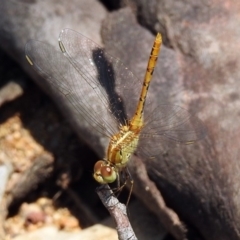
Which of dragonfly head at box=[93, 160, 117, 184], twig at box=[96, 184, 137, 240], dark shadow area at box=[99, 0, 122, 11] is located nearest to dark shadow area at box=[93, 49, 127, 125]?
dragonfly head at box=[93, 160, 117, 184]

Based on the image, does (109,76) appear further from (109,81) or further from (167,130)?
(167,130)

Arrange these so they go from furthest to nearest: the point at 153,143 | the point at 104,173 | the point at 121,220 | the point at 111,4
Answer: the point at 111,4 → the point at 153,143 → the point at 104,173 → the point at 121,220

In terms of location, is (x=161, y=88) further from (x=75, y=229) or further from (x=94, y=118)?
(x=75, y=229)

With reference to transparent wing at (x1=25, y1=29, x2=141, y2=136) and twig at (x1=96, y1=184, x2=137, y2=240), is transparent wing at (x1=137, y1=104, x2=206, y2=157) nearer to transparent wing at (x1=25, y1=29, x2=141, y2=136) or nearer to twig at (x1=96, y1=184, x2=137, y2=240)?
transparent wing at (x1=25, y1=29, x2=141, y2=136)

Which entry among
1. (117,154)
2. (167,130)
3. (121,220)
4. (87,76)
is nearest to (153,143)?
(167,130)

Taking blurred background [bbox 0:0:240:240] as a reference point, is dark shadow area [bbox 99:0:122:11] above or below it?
above

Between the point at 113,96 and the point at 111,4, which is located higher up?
the point at 111,4

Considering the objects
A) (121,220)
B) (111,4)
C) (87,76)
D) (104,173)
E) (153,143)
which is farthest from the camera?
(111,4)

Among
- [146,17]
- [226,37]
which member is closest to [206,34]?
[226,37]
